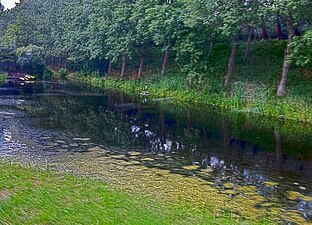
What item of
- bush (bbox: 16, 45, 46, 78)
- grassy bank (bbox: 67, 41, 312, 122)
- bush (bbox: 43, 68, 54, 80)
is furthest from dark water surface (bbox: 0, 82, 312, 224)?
bush (bbox: 43, 68, 54, 80)

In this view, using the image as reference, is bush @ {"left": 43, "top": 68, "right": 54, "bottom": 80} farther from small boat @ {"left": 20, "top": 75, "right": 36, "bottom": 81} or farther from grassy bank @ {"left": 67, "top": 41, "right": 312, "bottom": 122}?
grassy bank @ {"left": 67, "top": 41, "right": 312, "bottom": 122}

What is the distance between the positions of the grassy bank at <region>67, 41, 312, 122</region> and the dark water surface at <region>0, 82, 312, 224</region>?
212cm

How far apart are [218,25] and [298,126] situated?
12.2 metres

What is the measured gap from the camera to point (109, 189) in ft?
32.6

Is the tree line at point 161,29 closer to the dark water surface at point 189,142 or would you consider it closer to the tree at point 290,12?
the tree at point 290,12

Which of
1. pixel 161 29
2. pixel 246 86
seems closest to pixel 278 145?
pixel 246 86

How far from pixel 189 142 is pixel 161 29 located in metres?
22.0

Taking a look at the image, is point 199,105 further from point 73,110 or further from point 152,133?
point 152,133

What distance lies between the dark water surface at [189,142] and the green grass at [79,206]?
2264 millimetres

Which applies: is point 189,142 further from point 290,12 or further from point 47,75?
point 47,75

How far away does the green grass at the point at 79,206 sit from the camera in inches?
286

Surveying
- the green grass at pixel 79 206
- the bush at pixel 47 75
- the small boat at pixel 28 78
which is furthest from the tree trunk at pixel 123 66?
the green grass at pixel 79 206

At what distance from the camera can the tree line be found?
88.9 ft

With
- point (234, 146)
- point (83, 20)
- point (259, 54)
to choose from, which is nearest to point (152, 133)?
point (234, 146)
